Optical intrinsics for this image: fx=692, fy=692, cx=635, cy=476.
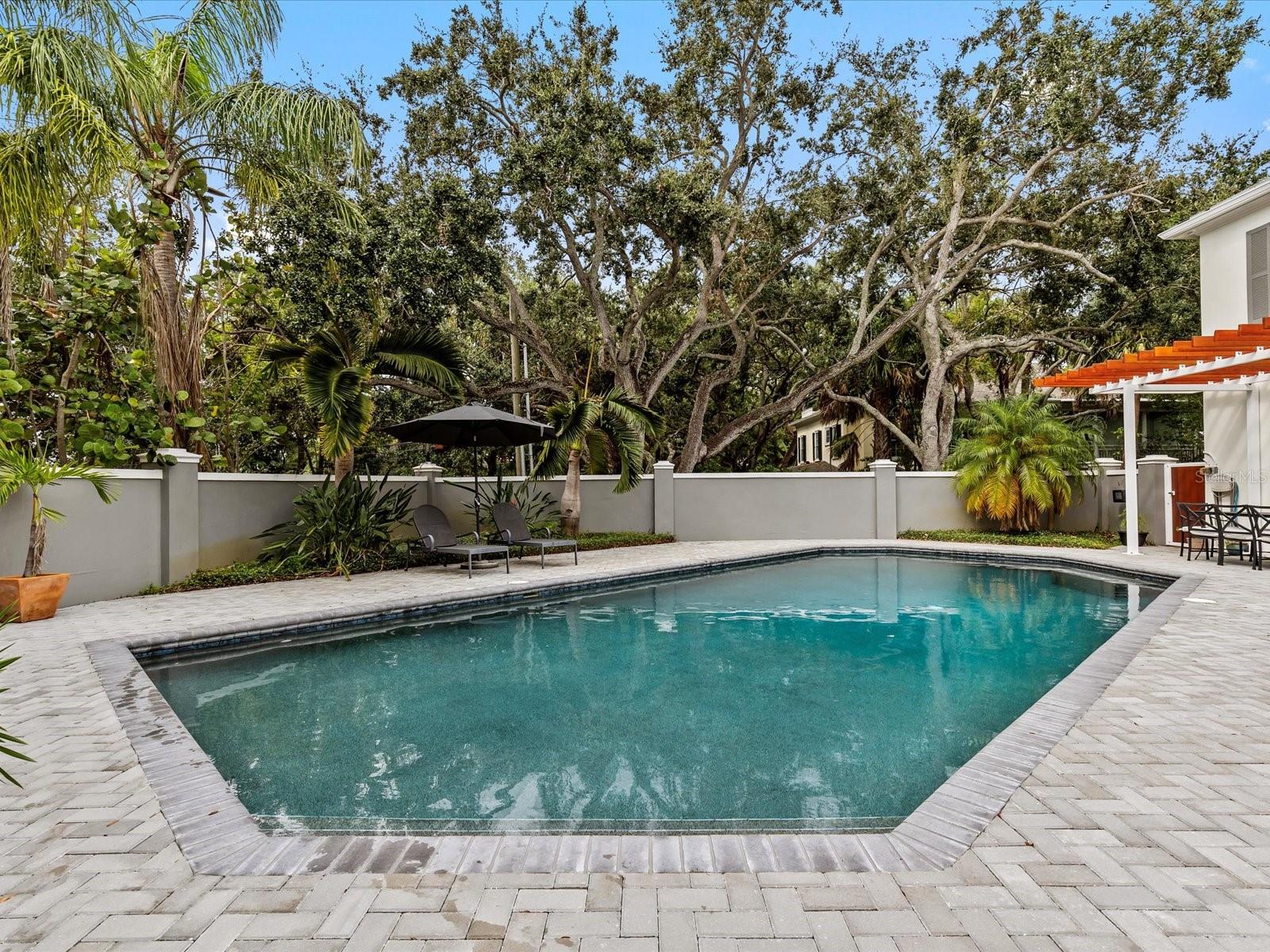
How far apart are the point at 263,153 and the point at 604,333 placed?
738cm

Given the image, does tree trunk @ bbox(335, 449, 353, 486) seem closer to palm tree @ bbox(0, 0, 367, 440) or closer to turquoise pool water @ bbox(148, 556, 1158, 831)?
palm tree @ bbox(0, 0, 367, 440)

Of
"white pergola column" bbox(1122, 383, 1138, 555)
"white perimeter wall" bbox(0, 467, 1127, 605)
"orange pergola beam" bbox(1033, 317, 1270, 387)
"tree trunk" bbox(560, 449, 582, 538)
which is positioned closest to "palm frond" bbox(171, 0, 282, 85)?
"white perimeter wall" bbox(0, 467, 1127, 605)

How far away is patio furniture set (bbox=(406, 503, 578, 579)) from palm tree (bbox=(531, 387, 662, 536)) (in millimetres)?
1383

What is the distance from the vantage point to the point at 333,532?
32.7 ft

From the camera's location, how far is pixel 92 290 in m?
8.98

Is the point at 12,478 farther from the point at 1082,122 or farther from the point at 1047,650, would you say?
the point at 1082,122

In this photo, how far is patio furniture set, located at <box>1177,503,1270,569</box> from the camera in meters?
9.28

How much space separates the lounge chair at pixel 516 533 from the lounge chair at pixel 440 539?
0.34 metres

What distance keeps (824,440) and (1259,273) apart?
22822 mm

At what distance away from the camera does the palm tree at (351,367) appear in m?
9.39

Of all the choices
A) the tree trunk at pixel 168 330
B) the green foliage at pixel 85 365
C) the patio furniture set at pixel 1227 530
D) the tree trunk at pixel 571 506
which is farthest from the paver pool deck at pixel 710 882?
the tree trunk at pixel 571 506

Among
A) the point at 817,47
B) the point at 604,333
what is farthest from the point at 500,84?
the point at 817,47


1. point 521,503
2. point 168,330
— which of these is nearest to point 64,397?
point 168,330

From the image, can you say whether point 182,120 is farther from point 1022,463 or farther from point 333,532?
point 1022,463
